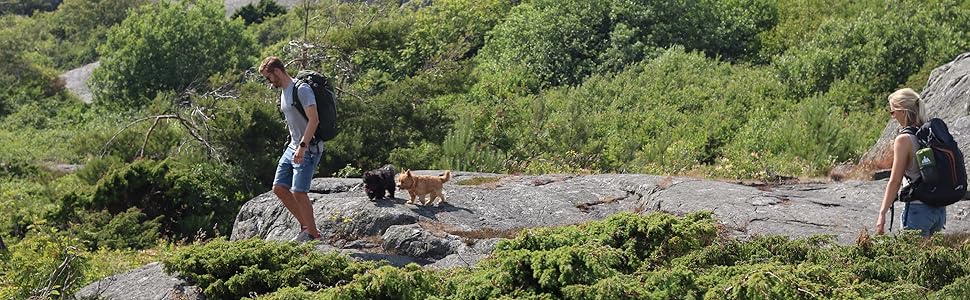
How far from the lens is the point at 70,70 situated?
2347 inches

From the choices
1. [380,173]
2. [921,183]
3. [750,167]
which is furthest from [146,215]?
[921,183]

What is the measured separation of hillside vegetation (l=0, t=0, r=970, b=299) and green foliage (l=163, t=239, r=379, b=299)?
0.13 m

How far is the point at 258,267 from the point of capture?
25.5ft

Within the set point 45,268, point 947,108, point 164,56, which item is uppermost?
point 45,268

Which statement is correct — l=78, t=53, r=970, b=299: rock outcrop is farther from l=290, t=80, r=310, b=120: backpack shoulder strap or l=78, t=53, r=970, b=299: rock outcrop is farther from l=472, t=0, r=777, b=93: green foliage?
l=472, t=0, r=777, b=93: green foliage

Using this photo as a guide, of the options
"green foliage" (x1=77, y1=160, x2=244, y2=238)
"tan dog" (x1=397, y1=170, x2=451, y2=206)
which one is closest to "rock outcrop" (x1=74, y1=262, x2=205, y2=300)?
"tan dog" (x1=397, y1=170, x2=451, y2=206)

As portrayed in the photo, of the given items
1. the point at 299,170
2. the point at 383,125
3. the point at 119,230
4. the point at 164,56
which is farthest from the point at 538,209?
the point at 164,56

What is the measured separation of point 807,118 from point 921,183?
40.3 ft

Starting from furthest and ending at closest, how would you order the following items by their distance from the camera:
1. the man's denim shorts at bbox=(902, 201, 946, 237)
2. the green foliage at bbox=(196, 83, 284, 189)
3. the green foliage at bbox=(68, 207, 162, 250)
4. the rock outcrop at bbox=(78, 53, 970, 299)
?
the green foliage at bbox=(196, 83, 284, 189)
the green foliage at bbox=(68, 207, 162, 250)
the rock outcrop at bbox=(78, 53, 970, 299)
the man's denim shorts at bbox=(902, 201, 946, 237)

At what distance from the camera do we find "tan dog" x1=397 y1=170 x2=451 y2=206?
10945 mm

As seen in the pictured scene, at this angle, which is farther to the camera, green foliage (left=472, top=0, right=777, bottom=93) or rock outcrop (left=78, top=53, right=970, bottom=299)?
green foliage (left=472, top=0, right=777, bottom=93)

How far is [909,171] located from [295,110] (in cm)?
470

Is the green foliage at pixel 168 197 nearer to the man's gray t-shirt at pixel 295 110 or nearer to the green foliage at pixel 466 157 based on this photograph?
the green foliage at pixel 466 157

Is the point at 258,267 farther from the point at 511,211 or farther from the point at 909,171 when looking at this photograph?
the point at 909,171
